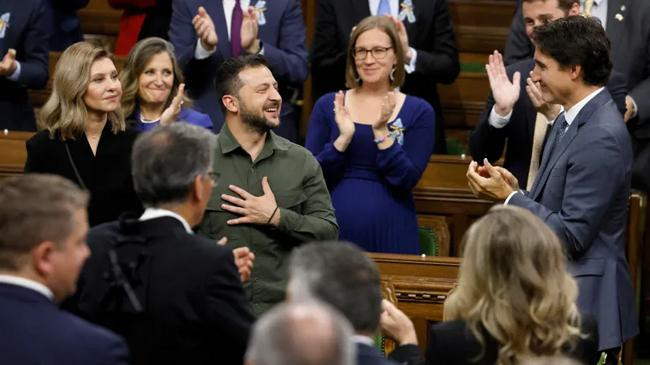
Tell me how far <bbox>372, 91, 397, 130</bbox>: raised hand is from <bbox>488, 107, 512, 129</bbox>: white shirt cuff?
0.42 m

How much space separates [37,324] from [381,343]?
82.0 inches

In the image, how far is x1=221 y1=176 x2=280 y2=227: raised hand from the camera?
4539 mm

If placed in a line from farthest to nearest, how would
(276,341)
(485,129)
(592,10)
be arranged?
1. (592,10)
2. (485,129)
3. (276,341)

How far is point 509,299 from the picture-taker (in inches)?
128

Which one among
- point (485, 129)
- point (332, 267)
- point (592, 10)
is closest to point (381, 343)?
point (485, 129)

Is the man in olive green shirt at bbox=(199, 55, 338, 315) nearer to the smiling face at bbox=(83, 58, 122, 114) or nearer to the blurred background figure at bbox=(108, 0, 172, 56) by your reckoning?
the smiling face at bbox=(83, 58, 122, 114)

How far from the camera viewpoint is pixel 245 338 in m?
3.31

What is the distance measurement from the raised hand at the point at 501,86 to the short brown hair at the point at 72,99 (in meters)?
1.55

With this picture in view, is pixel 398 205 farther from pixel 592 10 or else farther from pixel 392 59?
pixel 592 10

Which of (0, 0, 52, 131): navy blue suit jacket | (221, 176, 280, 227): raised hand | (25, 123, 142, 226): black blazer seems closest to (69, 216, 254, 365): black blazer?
(221, 176, 280, 227): raised hand

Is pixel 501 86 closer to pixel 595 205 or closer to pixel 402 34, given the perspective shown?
pixel 402 34

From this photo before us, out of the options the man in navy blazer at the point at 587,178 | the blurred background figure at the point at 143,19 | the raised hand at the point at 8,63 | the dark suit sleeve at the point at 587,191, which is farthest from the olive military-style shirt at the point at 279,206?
the blurred background figure at the point at 143,19

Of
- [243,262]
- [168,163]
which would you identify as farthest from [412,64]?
[168,163]

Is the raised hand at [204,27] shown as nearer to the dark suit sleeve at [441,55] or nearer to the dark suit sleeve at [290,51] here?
the dark suit sleeve at [290,51]
